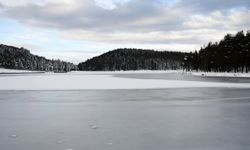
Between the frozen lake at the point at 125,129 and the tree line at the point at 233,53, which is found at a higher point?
the tree line at the point at 233,53

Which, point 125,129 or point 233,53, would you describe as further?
point 233,53

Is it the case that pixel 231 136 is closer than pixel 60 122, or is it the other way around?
pixel 231 136

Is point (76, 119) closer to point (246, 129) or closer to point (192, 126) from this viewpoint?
point (192, 126)

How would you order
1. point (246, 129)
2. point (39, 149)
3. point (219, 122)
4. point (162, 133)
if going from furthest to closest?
point (219, 122) < point (246, 129) < point (162, 133) < point (39, 149)

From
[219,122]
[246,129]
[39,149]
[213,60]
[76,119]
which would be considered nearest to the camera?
[39,149]

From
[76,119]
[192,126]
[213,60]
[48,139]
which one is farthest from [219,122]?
[213,60]

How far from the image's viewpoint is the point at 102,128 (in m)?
10.5

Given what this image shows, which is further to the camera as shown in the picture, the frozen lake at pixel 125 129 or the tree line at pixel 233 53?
the tree line at pixel 233 53

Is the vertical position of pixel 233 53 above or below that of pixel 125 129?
above

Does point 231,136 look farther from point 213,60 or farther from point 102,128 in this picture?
point 213,60

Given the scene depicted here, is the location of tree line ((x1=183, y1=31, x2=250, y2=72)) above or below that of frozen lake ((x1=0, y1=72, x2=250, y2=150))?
above

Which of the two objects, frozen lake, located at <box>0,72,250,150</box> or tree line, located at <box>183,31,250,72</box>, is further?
tree line, located at <box>183,31,250,72</box>

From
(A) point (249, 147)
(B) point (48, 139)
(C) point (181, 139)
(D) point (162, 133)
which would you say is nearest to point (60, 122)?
(B) point (48, 139)

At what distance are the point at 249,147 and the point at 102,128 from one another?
4.33 m
